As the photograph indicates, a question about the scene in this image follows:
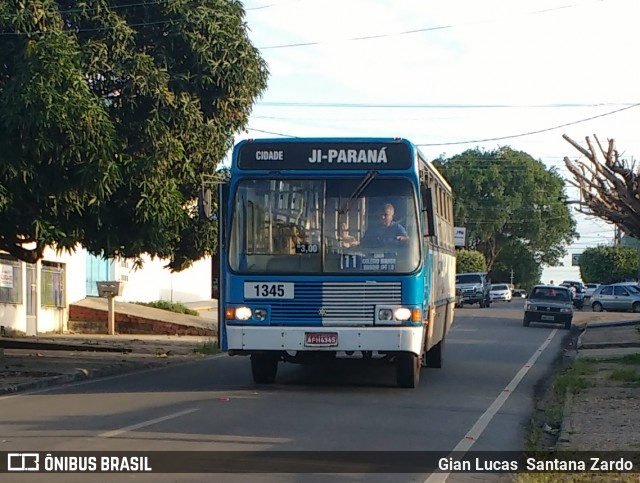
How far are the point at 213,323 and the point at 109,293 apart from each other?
6651 millimetres

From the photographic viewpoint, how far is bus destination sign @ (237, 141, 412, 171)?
14992 millimetres

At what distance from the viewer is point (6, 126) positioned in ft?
53.3

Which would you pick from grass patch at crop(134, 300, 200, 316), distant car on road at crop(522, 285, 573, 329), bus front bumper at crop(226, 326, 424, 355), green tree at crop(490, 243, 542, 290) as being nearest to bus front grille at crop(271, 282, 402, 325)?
bus front bumper at crop(226, 326, 424, 355)

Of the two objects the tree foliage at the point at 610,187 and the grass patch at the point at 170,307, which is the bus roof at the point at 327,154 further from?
the grass patch at the point at 170,307

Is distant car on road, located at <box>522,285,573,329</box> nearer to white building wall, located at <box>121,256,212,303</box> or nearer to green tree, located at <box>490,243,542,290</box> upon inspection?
white building wall, located at <box>121,256,212,303</box>

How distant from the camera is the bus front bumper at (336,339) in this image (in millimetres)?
14555

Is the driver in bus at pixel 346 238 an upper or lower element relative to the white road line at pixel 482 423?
upper

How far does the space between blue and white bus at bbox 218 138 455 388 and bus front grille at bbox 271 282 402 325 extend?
0.05ft

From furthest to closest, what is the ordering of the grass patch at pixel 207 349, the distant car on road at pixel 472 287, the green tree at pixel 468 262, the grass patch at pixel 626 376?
the green tree at pixel 468 262, the distant car on road at pixel 472 287, the grass patch at pixel 207 349, the grass patch at pixel 626 376

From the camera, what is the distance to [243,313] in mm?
14820

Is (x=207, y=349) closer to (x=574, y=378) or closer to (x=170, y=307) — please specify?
(x=574, y=378)

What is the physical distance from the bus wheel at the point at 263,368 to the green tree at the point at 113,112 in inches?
145

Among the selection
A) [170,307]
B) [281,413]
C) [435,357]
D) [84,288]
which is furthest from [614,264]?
[281,413]

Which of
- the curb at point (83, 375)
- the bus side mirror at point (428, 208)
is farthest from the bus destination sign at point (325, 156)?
the curb at point (83, 375)
